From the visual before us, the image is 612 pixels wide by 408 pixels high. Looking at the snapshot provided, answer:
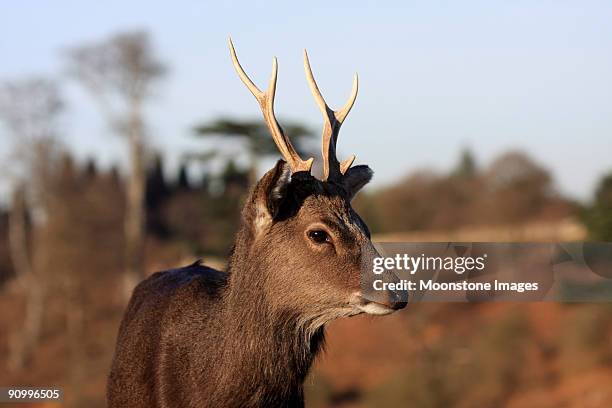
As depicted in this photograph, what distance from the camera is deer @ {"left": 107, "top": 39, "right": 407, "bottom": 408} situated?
634cm

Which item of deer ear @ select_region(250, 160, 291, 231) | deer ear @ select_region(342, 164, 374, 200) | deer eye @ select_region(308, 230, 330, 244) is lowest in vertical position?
deer eye @ select_region(308, 230, 330, 244)

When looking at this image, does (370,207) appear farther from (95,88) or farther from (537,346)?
(537,346)

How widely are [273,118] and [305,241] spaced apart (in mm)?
932

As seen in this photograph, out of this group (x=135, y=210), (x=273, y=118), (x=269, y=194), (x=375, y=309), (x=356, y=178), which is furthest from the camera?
(x=135, y=210)

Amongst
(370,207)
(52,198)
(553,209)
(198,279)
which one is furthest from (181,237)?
(198,279)

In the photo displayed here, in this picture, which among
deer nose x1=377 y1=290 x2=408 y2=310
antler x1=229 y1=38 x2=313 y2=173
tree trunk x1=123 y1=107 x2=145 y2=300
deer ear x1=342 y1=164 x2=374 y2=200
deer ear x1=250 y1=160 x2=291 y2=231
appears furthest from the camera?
tree trunk x1=123 y1=107 x2=145 y2=300

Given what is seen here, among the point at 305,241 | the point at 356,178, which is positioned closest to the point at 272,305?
the point at 305,241

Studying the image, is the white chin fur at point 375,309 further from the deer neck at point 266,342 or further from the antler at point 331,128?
the antler at point 331,128

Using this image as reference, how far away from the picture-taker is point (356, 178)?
712 cm

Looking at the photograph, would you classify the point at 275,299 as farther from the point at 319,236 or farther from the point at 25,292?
the point at 25,292

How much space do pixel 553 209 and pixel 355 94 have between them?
3449 centimetres

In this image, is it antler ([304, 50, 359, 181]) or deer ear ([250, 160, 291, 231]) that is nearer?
deer ear ([250, 160, 291, 231])

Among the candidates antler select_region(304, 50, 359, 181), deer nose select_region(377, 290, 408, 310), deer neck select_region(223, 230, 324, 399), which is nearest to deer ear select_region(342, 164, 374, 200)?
antler select_region(304, 50, 359, 181)

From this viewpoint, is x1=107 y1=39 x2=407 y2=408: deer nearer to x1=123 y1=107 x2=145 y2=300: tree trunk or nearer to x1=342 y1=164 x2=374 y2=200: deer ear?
x1=342 y1=164 x2=374 y2=200: deer ear
